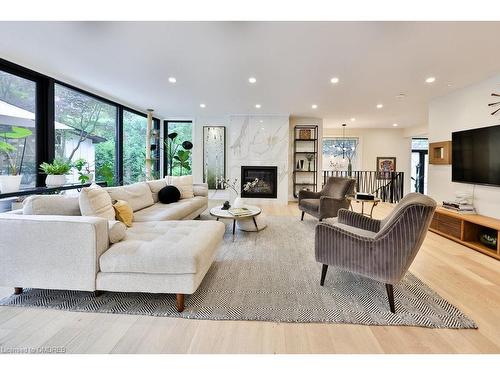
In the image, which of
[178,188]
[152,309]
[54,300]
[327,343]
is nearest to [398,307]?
[327,343]

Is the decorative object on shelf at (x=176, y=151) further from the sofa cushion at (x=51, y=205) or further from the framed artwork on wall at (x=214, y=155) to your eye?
the sofa cushion at (x=51, y=205)

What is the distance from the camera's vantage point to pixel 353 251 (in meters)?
2.01

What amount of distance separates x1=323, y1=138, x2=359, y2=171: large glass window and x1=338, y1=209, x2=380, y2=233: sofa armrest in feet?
20.7

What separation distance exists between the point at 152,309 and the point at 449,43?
385 centimetres

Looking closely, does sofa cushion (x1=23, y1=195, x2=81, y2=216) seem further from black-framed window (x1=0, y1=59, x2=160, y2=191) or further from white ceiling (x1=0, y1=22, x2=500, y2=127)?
black-framed window (x1=0, y1=59, x2=160, y2=191)

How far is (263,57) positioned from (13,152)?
3.61 meters

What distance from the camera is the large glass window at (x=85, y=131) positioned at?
419 cm

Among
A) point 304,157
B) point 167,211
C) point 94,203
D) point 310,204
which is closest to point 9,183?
point 94,203

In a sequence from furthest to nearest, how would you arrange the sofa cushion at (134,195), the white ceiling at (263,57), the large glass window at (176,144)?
the large glass window at (176,144), the sofa cushion at (134,195), the white ceiling at (263,57)

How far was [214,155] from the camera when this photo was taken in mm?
7270

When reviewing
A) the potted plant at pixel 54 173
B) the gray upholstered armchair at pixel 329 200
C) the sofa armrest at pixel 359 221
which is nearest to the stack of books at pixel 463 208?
the gray upholstered armchair at pixel 329 200

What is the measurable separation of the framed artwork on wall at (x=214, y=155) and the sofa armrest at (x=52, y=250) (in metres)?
5.44

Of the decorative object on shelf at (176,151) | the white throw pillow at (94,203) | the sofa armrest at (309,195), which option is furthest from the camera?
the decorative object on shelf at (176,151)

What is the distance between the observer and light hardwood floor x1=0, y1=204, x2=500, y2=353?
1.49m
